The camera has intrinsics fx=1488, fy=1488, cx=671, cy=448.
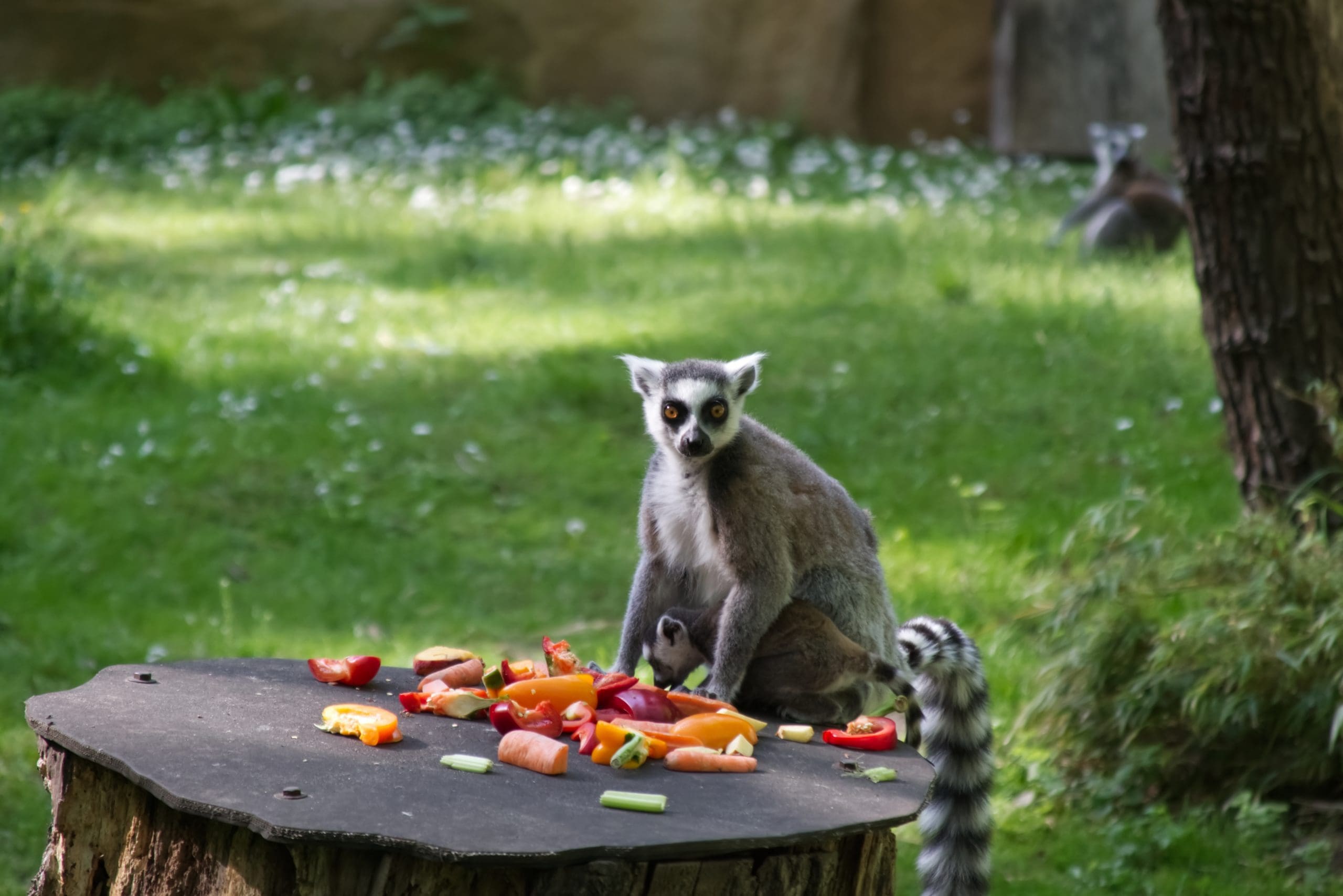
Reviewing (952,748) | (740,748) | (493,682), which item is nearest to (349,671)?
(493,682)

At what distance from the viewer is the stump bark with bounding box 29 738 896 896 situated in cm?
232

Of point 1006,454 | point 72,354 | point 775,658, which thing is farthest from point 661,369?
point 72,354

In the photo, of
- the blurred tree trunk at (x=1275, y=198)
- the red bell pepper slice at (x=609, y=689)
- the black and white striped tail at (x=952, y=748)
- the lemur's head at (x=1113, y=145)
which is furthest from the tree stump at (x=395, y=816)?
the lemur's head at (x=1113, y=145)

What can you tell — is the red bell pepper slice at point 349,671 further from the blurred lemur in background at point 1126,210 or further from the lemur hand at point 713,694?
the blurred lemur in background at point 1126,210

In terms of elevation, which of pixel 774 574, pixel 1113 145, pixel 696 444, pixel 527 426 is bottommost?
pixel 527 426

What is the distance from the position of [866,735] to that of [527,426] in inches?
173

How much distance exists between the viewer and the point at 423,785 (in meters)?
2.51

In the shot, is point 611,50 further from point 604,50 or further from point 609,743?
point 609,743

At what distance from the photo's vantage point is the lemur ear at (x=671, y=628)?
334cm

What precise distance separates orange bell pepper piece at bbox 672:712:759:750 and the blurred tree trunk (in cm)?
246

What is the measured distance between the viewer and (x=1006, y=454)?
21.9ft

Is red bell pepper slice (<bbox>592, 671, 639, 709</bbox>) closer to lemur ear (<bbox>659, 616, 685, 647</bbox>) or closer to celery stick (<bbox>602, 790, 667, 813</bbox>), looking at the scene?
lemur ear (<bbox>659, 616, 685, 647</bbox>)

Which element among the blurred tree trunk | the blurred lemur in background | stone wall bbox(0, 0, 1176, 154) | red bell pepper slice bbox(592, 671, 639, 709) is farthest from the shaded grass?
stone wall bbox(0, 0, 1176, 154)

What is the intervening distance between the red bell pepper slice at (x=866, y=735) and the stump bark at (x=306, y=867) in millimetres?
270
